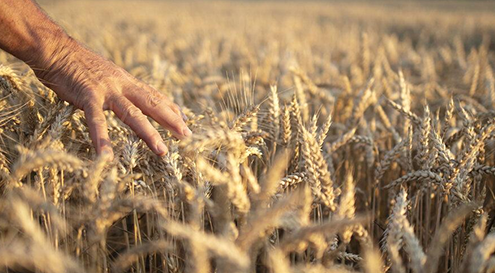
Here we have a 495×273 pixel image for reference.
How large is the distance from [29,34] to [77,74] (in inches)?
10.3

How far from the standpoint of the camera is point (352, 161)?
212cm

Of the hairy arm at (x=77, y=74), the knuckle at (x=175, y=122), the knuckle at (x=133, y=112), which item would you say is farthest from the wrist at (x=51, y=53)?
the knuckle at (x=175, y=122)

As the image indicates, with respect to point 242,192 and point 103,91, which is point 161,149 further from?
point 242,192

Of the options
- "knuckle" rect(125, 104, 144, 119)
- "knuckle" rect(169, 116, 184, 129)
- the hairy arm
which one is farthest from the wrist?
"knuckle" rect(169, 116, 184, 129)

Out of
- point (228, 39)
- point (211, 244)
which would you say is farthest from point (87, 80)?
point (228, 39)

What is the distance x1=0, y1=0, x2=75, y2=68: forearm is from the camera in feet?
4.88

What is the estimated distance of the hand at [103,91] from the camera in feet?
4.61

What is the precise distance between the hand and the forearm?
0.01 metres

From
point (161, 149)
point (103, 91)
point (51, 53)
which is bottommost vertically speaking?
point (161, 149)

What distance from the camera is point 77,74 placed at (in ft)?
4.84

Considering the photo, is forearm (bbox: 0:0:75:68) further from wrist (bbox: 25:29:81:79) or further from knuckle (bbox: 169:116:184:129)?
knuckle (bbox: 169:116:184:129)

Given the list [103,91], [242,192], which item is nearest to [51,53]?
[103,91]

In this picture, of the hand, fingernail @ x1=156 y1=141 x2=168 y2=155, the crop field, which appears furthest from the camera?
the hand

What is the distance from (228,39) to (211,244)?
19.7ft
